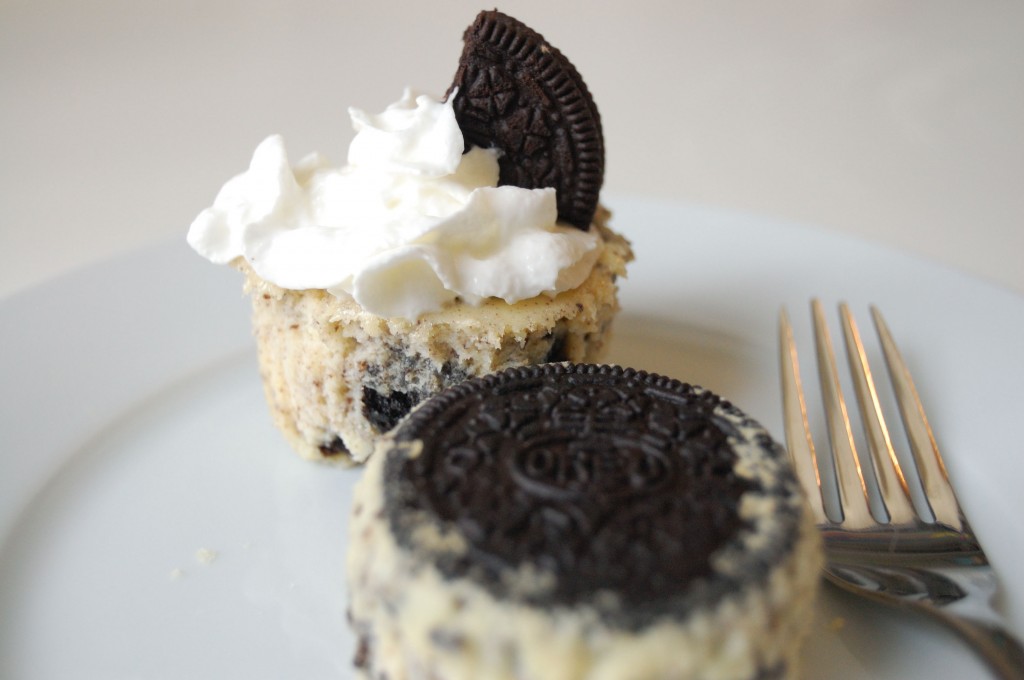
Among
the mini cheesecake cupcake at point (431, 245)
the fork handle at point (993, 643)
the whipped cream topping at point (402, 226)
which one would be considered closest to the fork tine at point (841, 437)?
the fork handle at point (993, 643)

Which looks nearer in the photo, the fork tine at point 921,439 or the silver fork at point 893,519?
the silver fork at point 893,519

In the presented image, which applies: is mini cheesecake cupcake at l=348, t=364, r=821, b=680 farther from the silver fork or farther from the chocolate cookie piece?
the chocolate cookie piece

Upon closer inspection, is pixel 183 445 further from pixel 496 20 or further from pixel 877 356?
pixel 877 356

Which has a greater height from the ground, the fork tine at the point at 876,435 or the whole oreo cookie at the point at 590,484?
the fork tine at the point at 876,435

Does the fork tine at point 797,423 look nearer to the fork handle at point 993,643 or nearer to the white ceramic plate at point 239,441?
the white ceramic plate at point 239,441

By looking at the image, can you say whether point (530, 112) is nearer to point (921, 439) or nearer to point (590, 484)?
point (590, 484)
